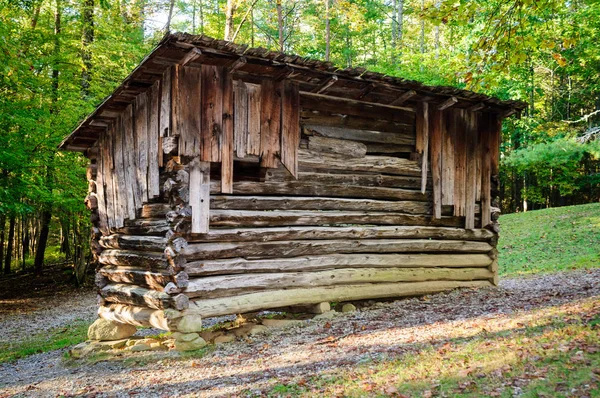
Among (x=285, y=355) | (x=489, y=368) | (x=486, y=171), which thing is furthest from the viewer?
(x=486, y=171)

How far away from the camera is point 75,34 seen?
19500mm

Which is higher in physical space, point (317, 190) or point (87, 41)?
point (87, 41)

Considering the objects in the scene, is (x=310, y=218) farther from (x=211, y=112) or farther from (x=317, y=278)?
(x=211, y=112)

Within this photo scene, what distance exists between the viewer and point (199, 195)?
8.38m

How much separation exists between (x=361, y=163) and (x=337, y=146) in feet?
2.13

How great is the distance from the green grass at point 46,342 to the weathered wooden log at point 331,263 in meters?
4.64

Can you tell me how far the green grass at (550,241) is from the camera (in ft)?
54.4

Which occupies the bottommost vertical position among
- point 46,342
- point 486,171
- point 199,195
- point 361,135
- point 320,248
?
point 46,342

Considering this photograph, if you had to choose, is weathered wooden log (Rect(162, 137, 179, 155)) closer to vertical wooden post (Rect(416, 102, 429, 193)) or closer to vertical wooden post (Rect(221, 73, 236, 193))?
vertical wooden post (Rect(221, 73, 236, 193))

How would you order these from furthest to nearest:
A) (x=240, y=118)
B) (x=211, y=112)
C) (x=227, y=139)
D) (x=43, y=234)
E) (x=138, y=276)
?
(x=43, y=234) < (x=138, y=276) < (x=240, y=118) < (x=227, y=139) < (x=211, y=112)

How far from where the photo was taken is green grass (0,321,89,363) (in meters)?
10.9

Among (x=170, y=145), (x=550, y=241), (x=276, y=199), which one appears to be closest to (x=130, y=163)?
(x=170, y=145)

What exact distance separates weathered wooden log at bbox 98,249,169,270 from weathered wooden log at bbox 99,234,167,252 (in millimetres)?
103

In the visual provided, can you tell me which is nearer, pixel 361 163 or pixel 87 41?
pixel 361 163
